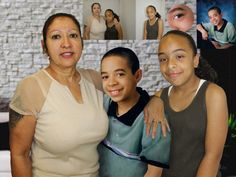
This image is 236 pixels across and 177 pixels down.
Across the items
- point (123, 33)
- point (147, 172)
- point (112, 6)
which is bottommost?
point (147, 172)

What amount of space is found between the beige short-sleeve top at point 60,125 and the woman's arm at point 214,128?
0.87 ft

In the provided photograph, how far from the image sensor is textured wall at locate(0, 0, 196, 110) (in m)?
1.77

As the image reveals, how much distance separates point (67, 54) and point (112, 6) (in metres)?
0.79

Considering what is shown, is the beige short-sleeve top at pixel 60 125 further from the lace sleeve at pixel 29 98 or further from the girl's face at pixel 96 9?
the girl's face at pixel 96 9

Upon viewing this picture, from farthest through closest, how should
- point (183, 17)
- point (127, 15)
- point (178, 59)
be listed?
point (183, 17) < point (127, 15) < point (178, 59)

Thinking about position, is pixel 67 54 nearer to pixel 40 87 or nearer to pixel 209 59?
pixel 40 87

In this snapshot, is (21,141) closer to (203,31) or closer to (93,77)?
(93,77)

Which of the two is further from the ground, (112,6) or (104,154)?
(112,6)

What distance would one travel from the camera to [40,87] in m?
0.96

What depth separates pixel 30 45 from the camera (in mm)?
1887

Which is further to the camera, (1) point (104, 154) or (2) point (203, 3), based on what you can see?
(2) point (203, 3)

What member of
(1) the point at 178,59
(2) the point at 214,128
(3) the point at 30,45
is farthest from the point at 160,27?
(2) the point at 214,128

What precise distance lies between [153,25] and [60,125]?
96 centimetres

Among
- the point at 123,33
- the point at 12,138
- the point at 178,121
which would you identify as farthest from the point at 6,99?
the point at 178,121
